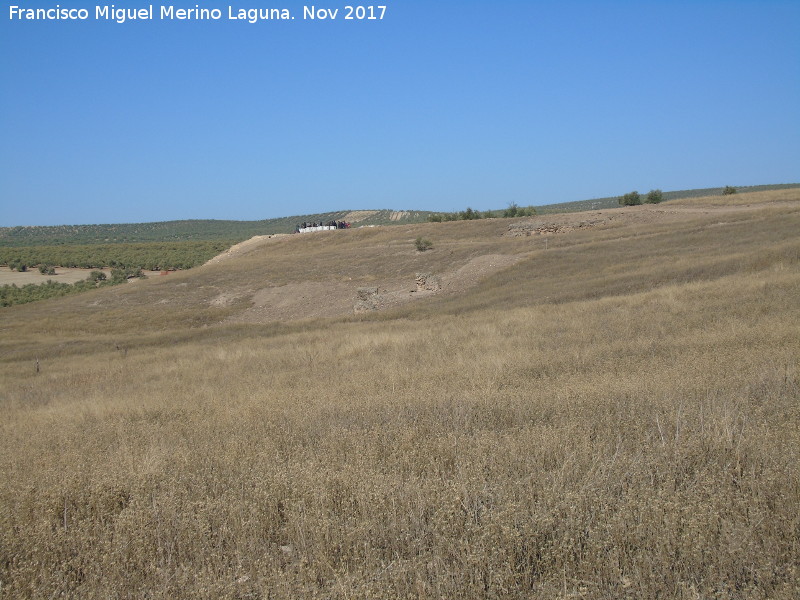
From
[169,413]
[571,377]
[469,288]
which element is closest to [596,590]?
[571,377]

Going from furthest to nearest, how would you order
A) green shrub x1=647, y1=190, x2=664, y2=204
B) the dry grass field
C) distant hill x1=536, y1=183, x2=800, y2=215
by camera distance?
distant hill x1=536, y1=183, x2=800, y2=215 → green shrub x1=647, y1=190, x2=664, y2=204 → the dry grass field

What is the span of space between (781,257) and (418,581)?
19.6 metres

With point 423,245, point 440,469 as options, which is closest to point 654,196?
point 423,245

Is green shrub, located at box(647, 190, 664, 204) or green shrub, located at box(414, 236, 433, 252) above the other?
green shrub, located at box(647, 190, 664, 204)

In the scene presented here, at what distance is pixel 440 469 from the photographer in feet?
15.0

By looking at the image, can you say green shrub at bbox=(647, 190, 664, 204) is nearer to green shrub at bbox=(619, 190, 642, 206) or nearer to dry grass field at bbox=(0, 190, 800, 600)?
green shrub at bbox=(619, 190, 642, 206)

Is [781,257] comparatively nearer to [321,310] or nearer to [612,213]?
[321,310]

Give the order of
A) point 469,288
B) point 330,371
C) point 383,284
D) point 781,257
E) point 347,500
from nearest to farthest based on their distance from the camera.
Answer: point 347,500 < point 330,371 < point 781,257 < point 469,288 < point 383,284

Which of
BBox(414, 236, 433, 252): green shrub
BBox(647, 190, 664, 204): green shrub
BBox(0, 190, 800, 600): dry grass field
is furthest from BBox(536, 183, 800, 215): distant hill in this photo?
BBox(0, 190, 800, 600): dry grass field

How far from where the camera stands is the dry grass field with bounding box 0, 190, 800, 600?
10.7 ft

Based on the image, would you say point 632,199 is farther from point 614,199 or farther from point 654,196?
point 614,199

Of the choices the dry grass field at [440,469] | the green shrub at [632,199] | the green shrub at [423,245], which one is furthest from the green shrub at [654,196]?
the dry grass field at [440,469]

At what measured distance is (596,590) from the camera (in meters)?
3.02

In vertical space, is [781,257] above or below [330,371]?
above
